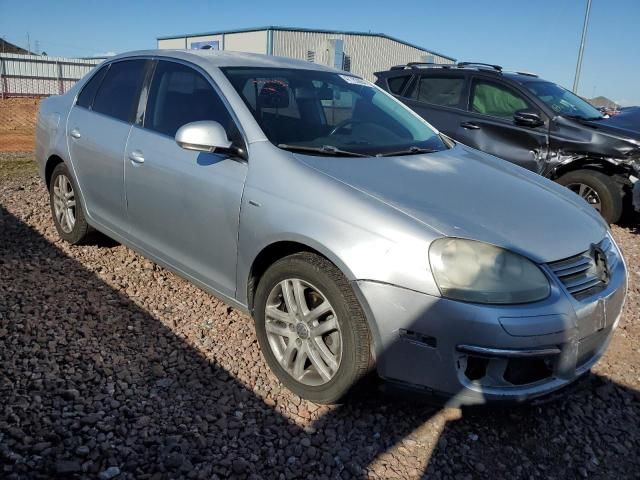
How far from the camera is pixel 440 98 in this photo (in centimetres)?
729

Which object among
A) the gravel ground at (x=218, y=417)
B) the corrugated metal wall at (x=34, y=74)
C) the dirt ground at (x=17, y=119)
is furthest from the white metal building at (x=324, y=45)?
the gravel ground at (x=218, y=417)

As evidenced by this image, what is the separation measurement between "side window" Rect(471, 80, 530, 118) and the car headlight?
4.95 meters

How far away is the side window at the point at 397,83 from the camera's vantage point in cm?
771

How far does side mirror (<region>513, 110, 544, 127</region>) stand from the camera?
21.0 ft

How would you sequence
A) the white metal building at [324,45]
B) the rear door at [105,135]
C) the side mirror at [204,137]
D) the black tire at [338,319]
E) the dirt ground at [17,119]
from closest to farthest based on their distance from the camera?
the black tire at [338,319], the side mirror at [204,137], the rear door at [105,135], the dirt ground at [17,119], the white metal building at [324,45]

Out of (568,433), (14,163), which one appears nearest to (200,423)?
(568,433)

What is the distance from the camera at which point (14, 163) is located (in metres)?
8.95

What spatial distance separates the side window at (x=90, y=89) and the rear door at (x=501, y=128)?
4.35 m

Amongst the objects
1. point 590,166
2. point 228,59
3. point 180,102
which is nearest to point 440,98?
point 590,166

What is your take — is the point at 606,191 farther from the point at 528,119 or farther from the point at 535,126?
the point at 528,119

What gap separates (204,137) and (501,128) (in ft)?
15.9

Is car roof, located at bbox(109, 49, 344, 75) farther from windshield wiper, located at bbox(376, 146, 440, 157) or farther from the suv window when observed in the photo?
windshield wiper, located at bbox(376, 146, 440, 157)

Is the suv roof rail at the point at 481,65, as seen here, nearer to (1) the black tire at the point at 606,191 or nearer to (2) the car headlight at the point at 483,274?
(1) the black tire at the point at 606,191

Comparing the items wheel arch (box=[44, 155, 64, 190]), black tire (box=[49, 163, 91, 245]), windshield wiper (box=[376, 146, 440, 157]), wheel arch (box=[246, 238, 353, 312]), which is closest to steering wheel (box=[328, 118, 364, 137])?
windshield wiper (box=[376, 146, 440, 157])
